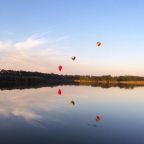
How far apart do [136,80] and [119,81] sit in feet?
22.6

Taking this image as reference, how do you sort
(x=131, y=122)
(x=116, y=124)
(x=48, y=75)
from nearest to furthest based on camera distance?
(x=116, y=124) < (x=131, y=122) < (x=48, y=75)

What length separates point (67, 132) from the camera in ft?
43.8

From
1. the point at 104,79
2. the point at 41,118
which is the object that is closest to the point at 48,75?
the point at 104,79

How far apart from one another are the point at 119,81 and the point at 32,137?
125065 mm

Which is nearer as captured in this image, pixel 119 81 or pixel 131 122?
pixel 131 122

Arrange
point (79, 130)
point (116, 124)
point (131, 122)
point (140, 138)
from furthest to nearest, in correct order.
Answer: point (131, 122), point (116, 124), point (79, 130), point (140, 138)

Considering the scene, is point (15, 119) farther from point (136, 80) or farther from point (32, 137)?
point (136, 80)

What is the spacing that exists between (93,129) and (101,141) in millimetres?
2472

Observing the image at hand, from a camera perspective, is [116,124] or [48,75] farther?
[48,75]

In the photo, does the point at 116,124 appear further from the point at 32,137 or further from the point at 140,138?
the point at 32,137

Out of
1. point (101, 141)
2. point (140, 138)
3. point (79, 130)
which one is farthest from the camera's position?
point (79, 130)

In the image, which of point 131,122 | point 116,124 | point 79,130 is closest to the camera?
point 79,130

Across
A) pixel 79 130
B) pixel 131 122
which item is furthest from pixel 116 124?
pixel 79 130

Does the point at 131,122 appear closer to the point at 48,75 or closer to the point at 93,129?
the point at 93,129
